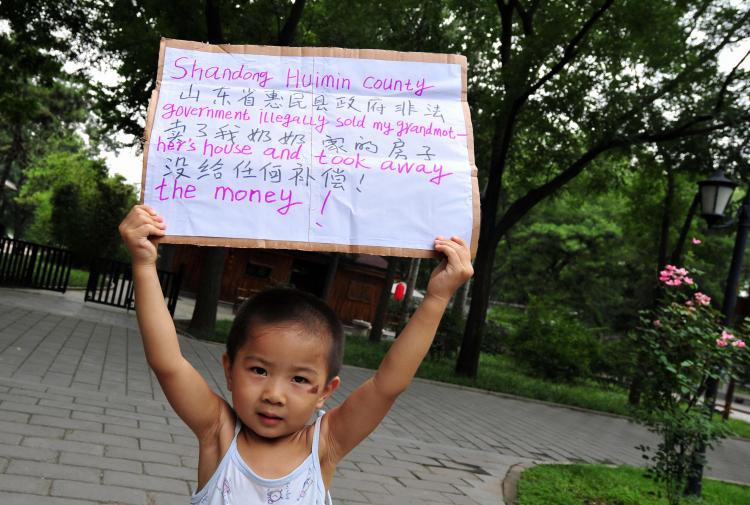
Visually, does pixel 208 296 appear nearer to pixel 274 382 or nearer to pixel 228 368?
pixel 228 368

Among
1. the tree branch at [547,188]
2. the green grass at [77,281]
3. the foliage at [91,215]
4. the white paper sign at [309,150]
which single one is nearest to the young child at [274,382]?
the white paper sign at [309,150]

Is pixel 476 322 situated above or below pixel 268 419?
below

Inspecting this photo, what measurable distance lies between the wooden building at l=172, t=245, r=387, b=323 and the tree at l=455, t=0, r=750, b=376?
1407 cm

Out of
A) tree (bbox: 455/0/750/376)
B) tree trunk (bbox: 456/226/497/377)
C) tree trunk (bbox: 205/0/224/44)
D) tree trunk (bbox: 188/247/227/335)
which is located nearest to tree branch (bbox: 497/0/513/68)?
tree (bbox: 455/0/750/376)

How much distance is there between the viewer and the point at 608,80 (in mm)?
13898

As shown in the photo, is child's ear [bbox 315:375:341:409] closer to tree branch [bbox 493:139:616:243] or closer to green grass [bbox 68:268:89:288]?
tree branch [bbox 493:139:616:243]

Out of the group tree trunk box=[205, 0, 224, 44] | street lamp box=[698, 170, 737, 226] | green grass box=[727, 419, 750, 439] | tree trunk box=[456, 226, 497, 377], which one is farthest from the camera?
green grass box=[727, 419, 750, 439]

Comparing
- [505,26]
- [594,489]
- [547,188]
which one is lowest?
[594,489]

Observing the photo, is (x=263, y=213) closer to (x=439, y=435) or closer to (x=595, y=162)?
(x=439, y=435)

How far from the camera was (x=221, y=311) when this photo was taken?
24.3m

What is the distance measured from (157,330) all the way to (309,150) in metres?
0.79

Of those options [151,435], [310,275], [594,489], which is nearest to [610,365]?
[310,275]

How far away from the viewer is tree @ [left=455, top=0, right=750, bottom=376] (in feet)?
42.8

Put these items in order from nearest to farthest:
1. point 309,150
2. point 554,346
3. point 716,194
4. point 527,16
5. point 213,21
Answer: point 309,150 < point 716,194 < point 213,21 < point 527,16 < point 554,346
